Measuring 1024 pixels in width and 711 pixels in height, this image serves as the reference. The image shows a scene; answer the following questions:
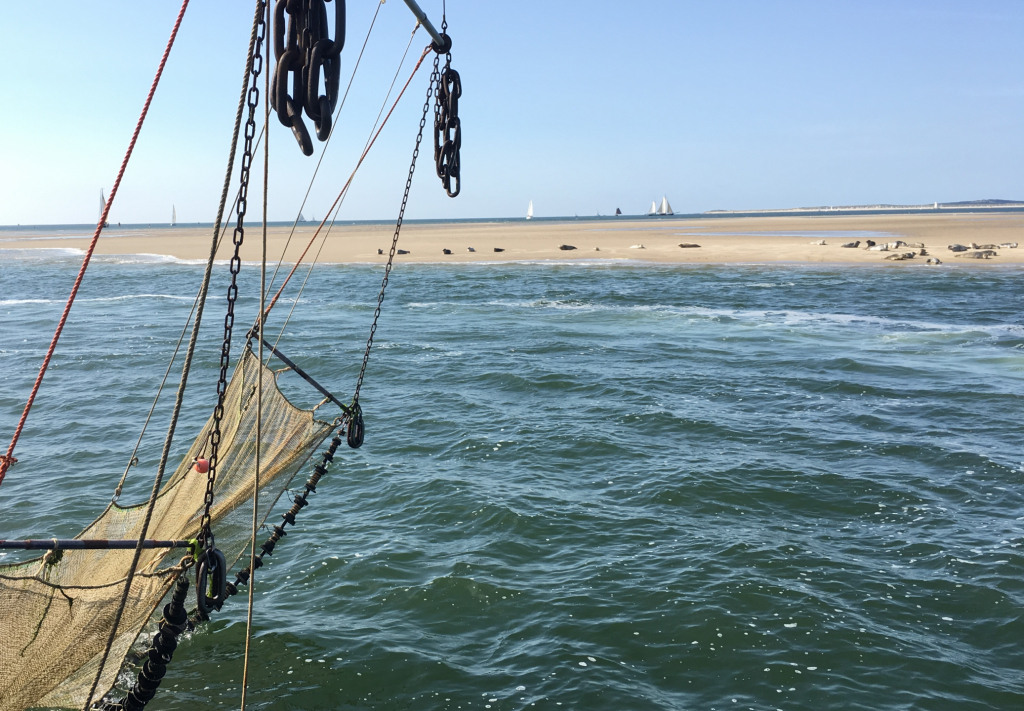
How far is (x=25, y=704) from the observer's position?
4754 millimetres

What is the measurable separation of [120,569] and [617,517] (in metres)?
5.39

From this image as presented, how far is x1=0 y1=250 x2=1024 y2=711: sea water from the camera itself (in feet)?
19.8

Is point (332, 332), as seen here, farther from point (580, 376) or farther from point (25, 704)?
point (25, 704)

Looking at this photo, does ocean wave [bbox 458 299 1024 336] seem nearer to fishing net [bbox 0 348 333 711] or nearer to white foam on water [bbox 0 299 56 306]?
white foam on water [bbox 0 299 56 306]

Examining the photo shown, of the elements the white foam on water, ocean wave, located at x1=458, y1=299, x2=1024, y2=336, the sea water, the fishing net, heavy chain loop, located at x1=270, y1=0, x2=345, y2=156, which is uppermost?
heavy chain loop, located at x1=270, y1=0, x2=345, y2=156

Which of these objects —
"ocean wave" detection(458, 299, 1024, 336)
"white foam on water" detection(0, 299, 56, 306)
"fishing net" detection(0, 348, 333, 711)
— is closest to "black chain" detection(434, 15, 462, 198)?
"fishing net" detection(0, 348, 333, 711)

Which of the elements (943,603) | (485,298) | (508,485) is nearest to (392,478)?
(508,485)

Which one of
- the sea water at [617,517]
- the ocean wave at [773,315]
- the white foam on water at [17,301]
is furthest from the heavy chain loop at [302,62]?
the white foam on water at [17,301]

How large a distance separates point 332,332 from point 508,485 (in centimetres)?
1299

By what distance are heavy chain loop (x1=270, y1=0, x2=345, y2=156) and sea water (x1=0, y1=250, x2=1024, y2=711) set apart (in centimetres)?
424

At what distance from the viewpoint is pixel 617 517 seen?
8805 mm

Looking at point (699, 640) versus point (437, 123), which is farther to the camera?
point (437, 123)

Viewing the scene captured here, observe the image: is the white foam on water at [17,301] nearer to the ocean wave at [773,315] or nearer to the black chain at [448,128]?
the ocean wave at [773,315]

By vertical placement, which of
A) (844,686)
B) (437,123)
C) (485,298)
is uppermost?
(437,123)
